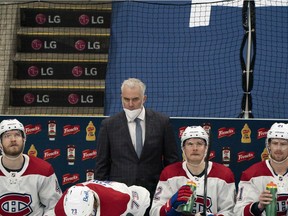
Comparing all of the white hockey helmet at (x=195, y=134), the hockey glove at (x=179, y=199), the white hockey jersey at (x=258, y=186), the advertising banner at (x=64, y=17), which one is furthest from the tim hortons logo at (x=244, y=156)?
the advertising banner at (x=64, y=17)

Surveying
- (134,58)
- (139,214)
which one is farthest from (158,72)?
(139,214)

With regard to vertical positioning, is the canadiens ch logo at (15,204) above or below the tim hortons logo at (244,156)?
below

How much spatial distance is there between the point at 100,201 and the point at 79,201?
21 centimetres

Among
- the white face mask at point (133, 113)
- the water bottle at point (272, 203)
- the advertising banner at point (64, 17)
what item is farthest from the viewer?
the advertising banner at point (64, 17)

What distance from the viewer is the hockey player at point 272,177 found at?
607 cm

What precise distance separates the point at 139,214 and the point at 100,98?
4.13 meters

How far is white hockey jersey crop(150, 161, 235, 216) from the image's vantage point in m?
6.11

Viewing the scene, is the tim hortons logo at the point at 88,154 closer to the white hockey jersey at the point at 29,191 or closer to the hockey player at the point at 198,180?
the white hockey jersey at the point at 29,191

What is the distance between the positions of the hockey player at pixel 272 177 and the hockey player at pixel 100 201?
1013 mm

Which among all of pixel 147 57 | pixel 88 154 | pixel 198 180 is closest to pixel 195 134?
pixel 198 180

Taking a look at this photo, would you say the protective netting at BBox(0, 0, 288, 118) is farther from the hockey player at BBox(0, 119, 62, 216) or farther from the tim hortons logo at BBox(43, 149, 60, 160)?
the hockey player at BBox(0, 119, 62, 216)

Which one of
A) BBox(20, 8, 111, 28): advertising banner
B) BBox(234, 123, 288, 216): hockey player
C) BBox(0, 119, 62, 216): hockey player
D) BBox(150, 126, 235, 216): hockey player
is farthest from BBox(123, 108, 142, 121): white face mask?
BBox(20, 8, 111, 28): advertising banner

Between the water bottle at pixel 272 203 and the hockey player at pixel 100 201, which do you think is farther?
the water bottle at pixel 272 203

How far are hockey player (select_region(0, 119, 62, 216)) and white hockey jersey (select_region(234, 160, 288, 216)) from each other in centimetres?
123
